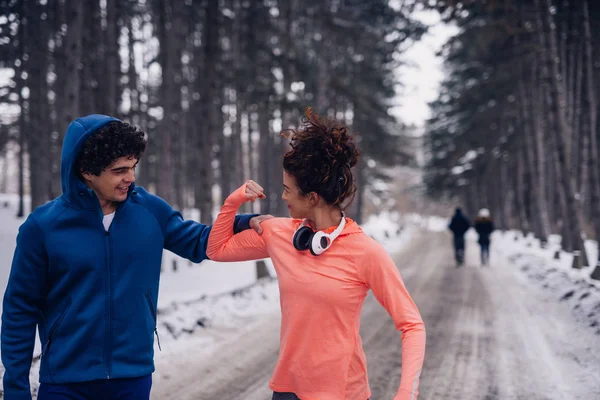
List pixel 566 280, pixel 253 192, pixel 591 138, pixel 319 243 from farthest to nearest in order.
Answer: pixel 591 138
pixel 566 280
pixel 253 192
pixel 319 243

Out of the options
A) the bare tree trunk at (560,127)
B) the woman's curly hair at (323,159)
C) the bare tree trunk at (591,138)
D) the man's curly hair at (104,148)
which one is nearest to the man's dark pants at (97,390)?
the man's curly hair at (104,148)

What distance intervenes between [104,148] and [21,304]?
82 cm

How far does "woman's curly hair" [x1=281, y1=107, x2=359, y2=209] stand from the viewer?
2.33 meters

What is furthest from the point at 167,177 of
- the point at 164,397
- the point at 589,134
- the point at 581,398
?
the point at 589,134

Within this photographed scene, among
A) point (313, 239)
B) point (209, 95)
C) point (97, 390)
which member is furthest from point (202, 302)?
point (313, 239)

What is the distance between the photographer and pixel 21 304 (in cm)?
227

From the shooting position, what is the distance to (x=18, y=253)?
2256 mm

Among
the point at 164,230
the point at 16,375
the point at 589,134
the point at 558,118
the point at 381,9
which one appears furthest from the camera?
the point at 381,9

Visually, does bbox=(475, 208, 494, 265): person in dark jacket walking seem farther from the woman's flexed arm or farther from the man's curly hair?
the man's curly hair

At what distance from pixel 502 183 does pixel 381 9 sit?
2142 cm

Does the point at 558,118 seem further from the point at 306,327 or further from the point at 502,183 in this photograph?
the point at 502,183

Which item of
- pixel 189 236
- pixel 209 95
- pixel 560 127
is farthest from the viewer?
pixel 560 127

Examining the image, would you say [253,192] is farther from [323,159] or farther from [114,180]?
[114,180]

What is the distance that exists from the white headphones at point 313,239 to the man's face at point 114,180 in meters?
0.88
